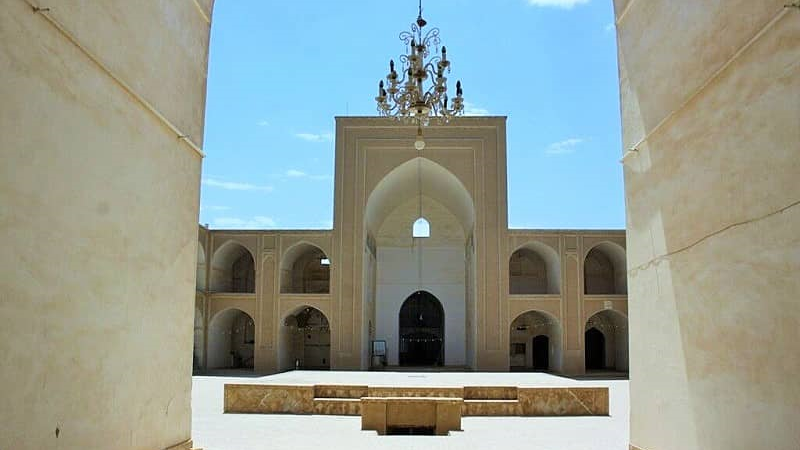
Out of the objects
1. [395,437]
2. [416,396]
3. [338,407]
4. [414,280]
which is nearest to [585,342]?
[414,280]

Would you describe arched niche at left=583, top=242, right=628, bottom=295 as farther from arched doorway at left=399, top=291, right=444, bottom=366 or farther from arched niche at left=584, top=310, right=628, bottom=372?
arched doorway at left=399, top=291, right=444, bottom=366

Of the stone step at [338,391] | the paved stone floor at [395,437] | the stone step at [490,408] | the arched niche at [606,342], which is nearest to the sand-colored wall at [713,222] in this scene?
the paved stone floor at [395,437]

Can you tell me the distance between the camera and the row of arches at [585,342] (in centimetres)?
2520

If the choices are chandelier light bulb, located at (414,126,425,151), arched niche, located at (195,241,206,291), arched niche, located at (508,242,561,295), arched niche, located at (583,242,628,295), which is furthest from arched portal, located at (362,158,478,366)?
chandelier light bulb, located at (414,126,425,151)

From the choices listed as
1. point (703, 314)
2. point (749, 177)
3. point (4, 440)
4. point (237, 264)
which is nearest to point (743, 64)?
point (749, 177)

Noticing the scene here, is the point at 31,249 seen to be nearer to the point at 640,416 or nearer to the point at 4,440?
the point at 4,440

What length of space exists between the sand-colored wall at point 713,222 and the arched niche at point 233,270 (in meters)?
19.9

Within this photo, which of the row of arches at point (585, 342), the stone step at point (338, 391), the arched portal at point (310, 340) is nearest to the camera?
the stone step at point (338, 391)

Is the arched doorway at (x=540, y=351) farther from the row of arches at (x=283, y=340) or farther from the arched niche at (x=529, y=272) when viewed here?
the row of arches at (x=283, y=340)

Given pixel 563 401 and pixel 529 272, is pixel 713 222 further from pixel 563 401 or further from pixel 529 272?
pixel 529 272

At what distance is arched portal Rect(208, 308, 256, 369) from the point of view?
953 inches

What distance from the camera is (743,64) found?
418 centimetres

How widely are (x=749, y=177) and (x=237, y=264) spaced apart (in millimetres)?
23795

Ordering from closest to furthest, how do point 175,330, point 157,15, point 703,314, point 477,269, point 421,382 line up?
point 703,314 < point 157,15 < point 175,330 < point 421,382 < point 477,269
